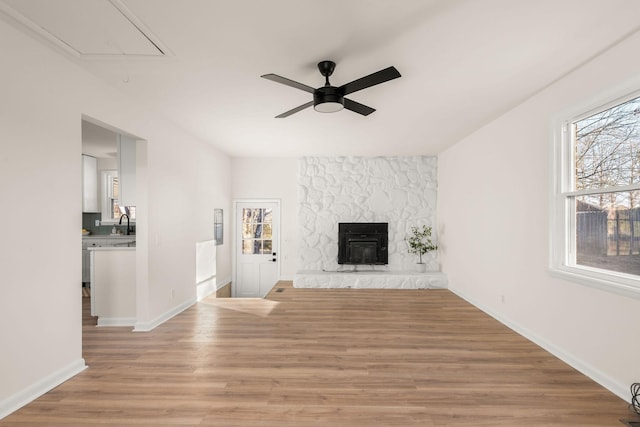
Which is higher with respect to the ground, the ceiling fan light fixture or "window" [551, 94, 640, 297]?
the ceiling fan light fixture

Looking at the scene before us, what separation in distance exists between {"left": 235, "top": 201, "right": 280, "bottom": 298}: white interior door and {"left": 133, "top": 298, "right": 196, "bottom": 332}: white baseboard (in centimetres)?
199

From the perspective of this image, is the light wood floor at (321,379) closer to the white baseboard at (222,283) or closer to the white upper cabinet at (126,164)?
the white upper cabinet at (126,164)

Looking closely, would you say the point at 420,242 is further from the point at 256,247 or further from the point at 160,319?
the point at 160,319

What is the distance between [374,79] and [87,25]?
1954 millimetres

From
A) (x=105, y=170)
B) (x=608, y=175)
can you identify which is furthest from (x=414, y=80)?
(x=105, y=170)

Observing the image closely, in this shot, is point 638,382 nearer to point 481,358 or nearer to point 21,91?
point 481,358

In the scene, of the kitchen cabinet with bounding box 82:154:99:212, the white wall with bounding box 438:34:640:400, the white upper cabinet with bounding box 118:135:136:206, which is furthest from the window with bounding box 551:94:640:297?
the kitchen cabinet with bounding box 82:154:99:212

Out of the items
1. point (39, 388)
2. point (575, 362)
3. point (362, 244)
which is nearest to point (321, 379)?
point (39, 388)

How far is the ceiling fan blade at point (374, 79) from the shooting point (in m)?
2.33

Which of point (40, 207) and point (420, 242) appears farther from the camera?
point (420, 242)

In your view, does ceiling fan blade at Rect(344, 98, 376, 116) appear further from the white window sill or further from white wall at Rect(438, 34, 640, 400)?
the white window sill

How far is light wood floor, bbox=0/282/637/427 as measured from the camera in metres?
2.15

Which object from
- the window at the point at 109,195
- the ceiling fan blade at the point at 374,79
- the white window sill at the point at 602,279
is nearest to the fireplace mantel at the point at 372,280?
Result: the white window sill at the point at 602,279

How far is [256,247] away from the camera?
6875 mm
